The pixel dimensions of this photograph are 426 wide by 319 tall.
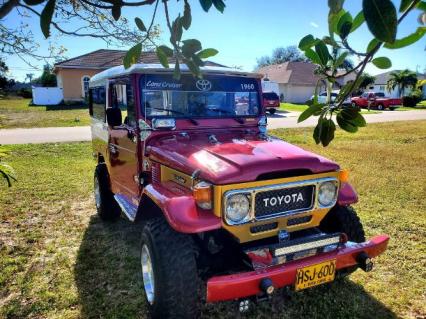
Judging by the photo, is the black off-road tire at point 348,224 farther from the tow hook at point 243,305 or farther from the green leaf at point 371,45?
the green leaf at point 371,45

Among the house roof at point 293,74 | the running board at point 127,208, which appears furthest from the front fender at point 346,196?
the house roof at point 293,74

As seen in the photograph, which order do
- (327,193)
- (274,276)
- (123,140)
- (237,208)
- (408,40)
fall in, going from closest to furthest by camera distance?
(408,40) → (274,276) → (237,208) → (327,193) → (123,140)

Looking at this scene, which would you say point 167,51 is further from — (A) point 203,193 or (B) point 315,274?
(B) point 315,274

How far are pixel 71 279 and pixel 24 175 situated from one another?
5182mm

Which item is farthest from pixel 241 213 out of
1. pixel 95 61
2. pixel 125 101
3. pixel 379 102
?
pixel 95 61

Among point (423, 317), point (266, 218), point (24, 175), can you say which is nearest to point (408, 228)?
point (423, 317)

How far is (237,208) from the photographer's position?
2.75 m

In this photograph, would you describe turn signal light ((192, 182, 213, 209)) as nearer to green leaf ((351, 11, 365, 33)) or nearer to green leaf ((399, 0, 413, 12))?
green leaf ((351, 11, 365, 33))

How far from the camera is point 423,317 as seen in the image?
3111 millimetres

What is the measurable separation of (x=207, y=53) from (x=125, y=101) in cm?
303

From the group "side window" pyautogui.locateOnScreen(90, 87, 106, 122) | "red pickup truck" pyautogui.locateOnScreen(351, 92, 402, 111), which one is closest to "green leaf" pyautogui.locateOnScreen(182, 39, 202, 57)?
"side window" pyautogui.locateOnScreen(90, 87, 106, 122)

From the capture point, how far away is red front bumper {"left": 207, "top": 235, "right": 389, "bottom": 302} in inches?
97.5

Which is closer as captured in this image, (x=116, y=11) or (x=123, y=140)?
(x=116, y=11)

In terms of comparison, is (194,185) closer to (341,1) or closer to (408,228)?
(341,1)
